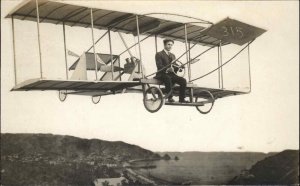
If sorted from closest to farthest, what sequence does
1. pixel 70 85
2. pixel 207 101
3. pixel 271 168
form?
pixel 70 85
pixel 207 101
pixel 271 168

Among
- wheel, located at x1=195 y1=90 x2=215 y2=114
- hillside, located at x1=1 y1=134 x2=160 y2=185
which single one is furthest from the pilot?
hillside, located at x1=1 y1=134 x2=160 y2=185

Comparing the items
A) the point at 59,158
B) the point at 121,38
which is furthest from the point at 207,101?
the point at 59,158

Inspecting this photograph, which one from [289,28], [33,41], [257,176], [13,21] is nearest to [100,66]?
[33,41]

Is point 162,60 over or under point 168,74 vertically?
over

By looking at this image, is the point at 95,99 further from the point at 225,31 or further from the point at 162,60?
the point at 225,31

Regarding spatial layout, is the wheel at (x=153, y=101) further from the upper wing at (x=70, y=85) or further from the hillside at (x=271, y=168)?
the hillside at (x=271, y=168)

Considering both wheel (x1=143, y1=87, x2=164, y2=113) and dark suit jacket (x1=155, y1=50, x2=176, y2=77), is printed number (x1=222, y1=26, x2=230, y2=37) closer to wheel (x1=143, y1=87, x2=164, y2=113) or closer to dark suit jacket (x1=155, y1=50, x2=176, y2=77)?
dark suit jacket (x1=155, y1=50, x2=176, y2=77)

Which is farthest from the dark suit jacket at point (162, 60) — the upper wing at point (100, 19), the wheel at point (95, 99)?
the wheel at point (95, 99)
